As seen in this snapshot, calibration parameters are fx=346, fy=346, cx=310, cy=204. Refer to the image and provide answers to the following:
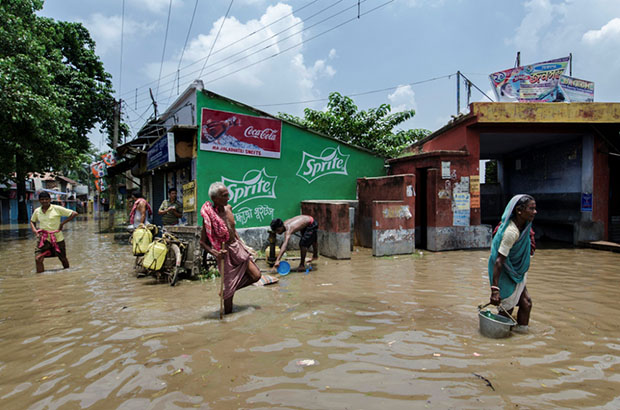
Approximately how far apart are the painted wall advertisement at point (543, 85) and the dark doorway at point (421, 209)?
3.46 meters

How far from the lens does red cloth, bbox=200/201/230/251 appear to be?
4.26m

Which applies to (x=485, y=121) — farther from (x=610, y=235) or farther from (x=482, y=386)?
(x=482, y=386)

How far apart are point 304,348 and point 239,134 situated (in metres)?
7.39

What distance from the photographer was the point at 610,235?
1093cm

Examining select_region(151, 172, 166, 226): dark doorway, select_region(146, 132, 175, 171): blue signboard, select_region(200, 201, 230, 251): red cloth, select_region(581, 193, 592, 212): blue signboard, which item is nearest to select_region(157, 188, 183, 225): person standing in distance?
select_region(146, 132, 175, 171): blue signboard

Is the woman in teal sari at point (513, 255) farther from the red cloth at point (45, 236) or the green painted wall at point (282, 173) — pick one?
the red cloth at point (45, 236)

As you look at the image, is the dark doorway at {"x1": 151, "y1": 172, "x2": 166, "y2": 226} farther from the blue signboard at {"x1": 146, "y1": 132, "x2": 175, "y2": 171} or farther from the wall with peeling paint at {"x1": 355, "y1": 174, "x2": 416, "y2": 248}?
the wall with peeling paint at {"x1": 355, "y1": 174, "x2": 416, "y2": 248}

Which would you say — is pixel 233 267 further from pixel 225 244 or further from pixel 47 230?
pixel 47 230

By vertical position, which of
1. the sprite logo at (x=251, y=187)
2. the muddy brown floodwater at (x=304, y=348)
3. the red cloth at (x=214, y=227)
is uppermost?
the sprite logo at (x=251, y=187)

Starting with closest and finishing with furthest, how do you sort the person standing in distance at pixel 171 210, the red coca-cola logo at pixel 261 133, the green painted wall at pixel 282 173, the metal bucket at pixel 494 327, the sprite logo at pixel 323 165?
the metal bucket at pixel 494 327 → the person standing in distance at pixel 171 210 → the green painted wall at pixel 282 173 → the red coca-cola logo at pixel 261 133 → the sprite logo at pixel 323 165

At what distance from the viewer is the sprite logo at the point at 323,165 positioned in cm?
1088

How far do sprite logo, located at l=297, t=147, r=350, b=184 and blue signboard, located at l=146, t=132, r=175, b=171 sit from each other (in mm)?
3733

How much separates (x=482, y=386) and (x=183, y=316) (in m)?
3.43

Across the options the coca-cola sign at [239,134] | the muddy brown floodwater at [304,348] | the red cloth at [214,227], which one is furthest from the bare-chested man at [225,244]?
the coca-cola sign at [239,134]
